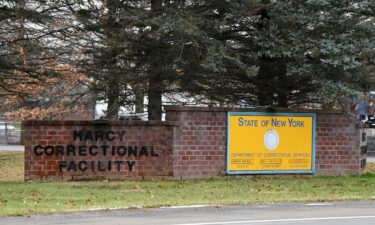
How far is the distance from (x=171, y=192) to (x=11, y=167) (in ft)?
39.9

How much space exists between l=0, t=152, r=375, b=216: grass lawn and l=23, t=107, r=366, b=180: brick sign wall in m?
0.55

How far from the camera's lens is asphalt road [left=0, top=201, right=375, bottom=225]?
403 inches

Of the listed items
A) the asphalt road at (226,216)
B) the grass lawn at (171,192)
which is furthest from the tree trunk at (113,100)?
the asphalt road at (226,216)

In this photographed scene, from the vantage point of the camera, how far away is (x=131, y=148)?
16.9 meters

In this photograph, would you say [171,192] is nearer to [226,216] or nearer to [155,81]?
[226,216]

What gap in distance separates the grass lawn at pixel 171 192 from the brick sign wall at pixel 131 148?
1.82 ft

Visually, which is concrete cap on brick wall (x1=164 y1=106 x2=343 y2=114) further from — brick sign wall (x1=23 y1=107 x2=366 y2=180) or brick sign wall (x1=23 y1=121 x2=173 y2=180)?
brick sign wall (x1=23 y1=121 x2=173 y2=180)

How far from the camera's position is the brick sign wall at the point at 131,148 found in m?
16.5

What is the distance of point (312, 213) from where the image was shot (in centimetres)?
1138

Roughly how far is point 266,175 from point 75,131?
5323 mm

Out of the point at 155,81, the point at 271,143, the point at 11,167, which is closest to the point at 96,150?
the point at 155,81

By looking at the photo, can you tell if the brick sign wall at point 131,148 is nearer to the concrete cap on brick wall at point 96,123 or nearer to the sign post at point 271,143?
the concrete cap on brick wall at point 96,123

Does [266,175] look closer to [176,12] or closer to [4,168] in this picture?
[176,12]

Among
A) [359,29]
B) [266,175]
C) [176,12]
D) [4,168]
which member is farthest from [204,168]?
[4,168]
